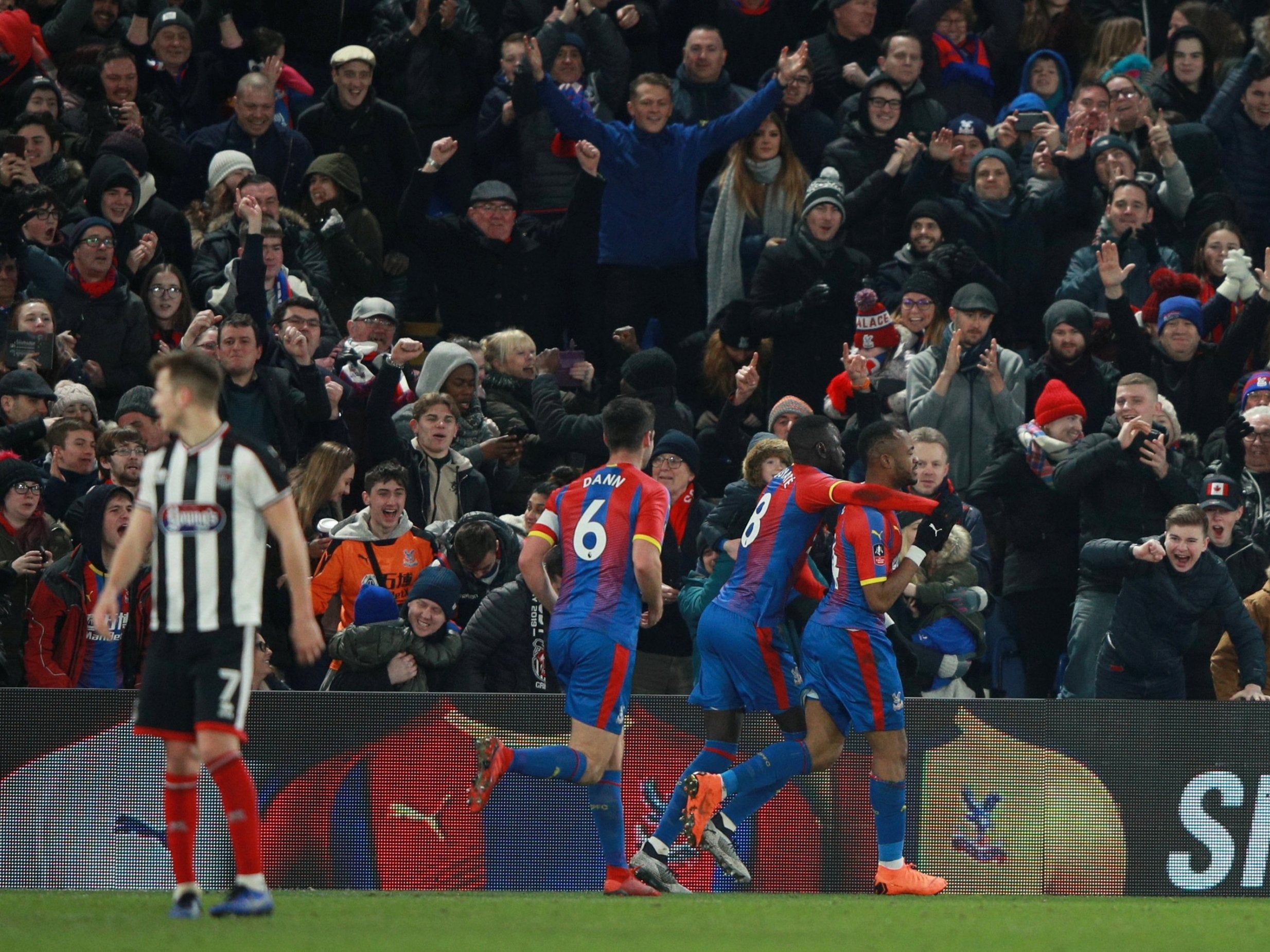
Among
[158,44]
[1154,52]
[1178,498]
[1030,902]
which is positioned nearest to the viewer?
[1030,902]

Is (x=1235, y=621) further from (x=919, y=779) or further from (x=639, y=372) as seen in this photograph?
(x=639, y=372)

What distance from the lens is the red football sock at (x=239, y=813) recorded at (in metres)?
6.85

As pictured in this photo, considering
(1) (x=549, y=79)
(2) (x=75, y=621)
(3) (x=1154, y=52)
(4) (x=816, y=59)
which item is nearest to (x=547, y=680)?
(2) (x=75, y=621)

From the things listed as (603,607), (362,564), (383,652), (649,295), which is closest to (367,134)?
(649,295)

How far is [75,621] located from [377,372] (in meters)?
2.60

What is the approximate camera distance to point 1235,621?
978 centimetres

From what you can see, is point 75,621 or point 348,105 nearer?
point 75,621

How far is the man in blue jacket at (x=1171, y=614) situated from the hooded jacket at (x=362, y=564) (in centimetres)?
365

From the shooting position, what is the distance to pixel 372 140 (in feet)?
45.4

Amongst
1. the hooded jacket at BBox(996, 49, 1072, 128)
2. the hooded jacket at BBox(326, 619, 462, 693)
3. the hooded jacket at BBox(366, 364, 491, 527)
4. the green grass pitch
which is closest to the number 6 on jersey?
the hooded jacket at BBox(326, 619, 462, 693)

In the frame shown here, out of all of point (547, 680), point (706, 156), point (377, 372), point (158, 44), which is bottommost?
point (547, 680)

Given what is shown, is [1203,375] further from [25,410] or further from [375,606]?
[25,410]

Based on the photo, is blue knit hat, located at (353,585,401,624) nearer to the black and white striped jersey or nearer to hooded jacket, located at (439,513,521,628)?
hooded jacket, located at (439,513,521,628)

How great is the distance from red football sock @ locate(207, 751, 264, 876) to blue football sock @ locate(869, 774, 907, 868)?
119 inches
